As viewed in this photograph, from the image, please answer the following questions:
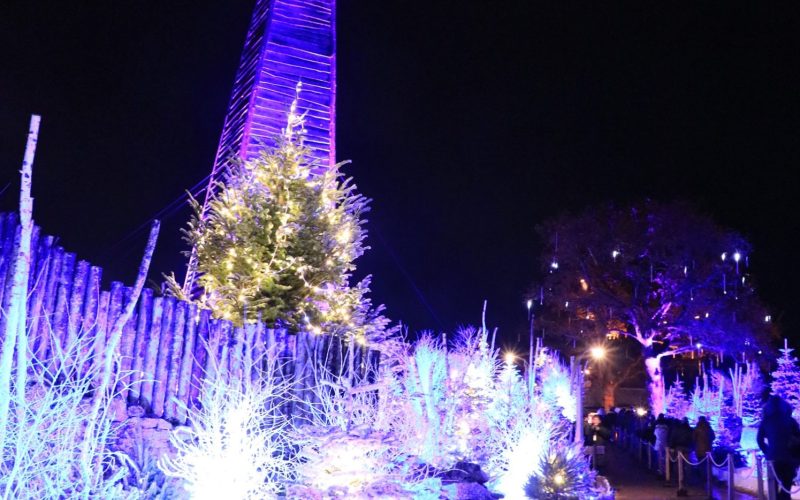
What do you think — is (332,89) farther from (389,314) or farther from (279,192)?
(389,314)

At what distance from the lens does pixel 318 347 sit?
27.9 ft

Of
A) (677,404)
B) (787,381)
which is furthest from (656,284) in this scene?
(787,381)

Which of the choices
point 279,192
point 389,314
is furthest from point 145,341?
point 389,314

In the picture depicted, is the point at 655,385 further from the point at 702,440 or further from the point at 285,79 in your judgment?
the point at 285,79

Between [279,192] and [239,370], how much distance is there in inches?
156

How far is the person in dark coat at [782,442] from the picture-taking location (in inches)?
348

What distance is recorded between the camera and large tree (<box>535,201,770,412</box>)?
29.3 metres

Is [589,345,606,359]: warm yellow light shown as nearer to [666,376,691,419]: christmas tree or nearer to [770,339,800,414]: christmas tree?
[666,376,691,419]: christmas tree

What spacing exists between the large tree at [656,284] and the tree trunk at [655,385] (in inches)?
1.6

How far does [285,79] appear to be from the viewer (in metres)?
14.2

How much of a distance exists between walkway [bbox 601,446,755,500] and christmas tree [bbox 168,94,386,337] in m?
5.39

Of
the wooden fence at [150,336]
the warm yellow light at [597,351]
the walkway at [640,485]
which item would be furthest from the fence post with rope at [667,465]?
the warm yellow light at [597,351]

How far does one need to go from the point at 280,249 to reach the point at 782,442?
22.9ft

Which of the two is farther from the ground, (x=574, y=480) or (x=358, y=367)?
(x=358, y=367)
